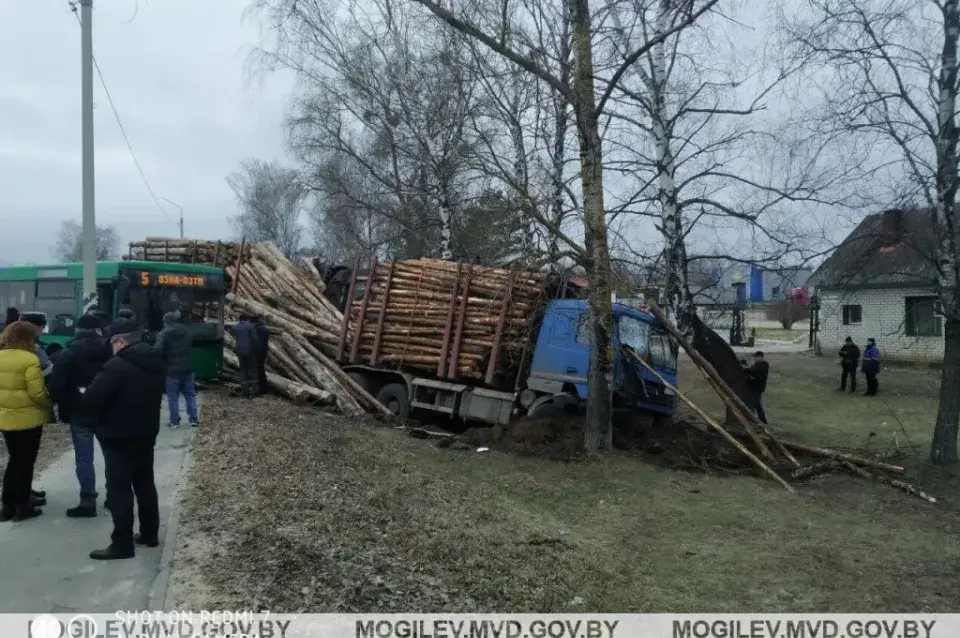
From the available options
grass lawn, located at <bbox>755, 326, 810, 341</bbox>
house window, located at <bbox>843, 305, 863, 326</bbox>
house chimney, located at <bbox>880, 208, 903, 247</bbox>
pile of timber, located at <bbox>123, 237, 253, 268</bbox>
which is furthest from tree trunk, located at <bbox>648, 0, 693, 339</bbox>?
grass lawn, located at <bbox>755, 326, 810, 341</bbox>

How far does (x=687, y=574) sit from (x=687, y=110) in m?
9.16

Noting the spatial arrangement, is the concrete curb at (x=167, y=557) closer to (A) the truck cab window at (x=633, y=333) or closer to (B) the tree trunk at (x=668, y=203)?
(A) the truck cab window at (x=633, y=333)

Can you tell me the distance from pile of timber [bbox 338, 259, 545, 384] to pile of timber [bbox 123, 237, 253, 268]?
6262mm

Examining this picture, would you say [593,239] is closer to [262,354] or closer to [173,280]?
[262,354]

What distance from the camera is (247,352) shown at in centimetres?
1390

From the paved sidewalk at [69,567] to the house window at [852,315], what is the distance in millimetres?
26992

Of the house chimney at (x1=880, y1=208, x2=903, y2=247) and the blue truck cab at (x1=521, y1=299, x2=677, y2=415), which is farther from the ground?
the house chimney at (x1=880, y1=208, x2=903, y2=247)

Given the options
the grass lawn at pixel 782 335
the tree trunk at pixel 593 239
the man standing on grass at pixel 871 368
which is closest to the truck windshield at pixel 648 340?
the tree trunk at pixel 593 239

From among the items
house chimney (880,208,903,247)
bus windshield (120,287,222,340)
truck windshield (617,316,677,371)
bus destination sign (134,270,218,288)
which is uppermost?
house chimney (880,208,903,247)

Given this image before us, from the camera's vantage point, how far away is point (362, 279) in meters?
15.4

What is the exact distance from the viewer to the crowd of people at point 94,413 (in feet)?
17.8

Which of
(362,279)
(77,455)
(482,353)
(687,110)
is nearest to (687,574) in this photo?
(77,455)

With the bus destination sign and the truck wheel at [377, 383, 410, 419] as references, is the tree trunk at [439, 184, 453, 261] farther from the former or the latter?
the bus destination sign

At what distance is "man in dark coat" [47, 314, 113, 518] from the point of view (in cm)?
621
